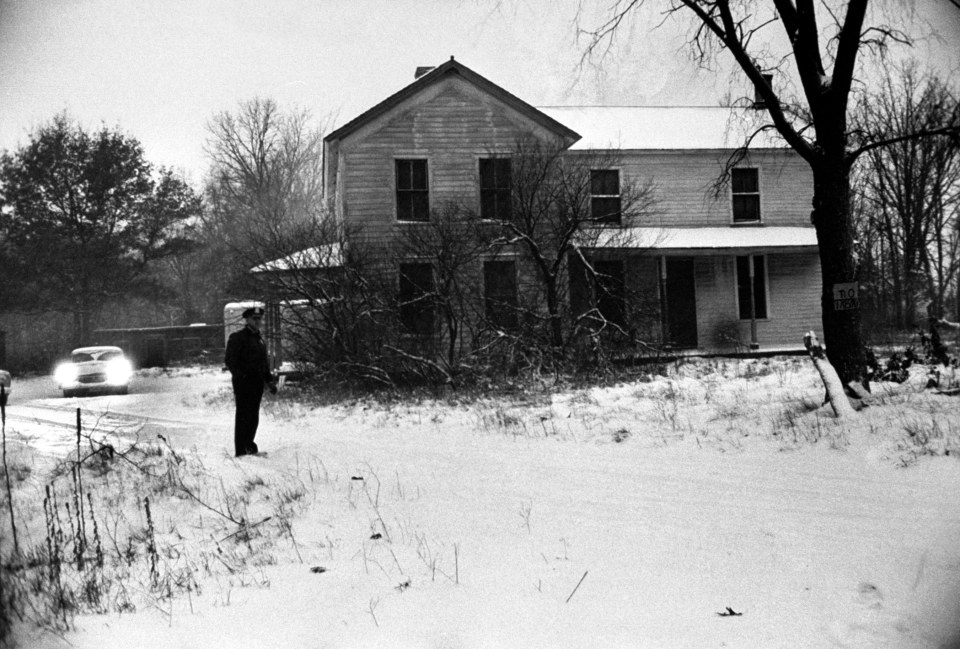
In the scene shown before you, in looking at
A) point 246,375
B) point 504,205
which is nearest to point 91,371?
point 246,375

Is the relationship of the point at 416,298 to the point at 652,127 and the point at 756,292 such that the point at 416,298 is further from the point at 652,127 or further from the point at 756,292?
the point at 652,127

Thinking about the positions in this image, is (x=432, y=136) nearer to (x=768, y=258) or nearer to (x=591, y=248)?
(x=591, y=248)

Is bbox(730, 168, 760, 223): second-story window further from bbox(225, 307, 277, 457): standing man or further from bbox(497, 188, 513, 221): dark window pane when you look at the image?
bbox(225, 307, 277, 457): standing man

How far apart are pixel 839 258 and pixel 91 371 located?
23.2 feet

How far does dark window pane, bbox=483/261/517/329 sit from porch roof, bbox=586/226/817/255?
10.6 ft

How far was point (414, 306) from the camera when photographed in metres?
11.0

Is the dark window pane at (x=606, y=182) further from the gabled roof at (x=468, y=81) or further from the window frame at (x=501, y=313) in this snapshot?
the window frame at (x=501, y=313)

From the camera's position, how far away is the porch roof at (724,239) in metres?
15.1

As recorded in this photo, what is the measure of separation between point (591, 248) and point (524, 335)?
8.75ft

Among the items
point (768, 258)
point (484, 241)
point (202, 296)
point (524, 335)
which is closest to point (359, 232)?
point (484, 241)

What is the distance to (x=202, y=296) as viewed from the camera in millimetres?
6141

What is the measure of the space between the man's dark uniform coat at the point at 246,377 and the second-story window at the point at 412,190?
871cm

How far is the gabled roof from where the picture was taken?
1411cm

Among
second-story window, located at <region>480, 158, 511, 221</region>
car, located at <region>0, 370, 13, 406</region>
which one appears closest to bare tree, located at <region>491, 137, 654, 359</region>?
second-story window, located at <region>480, 158, 511, 221</region>
